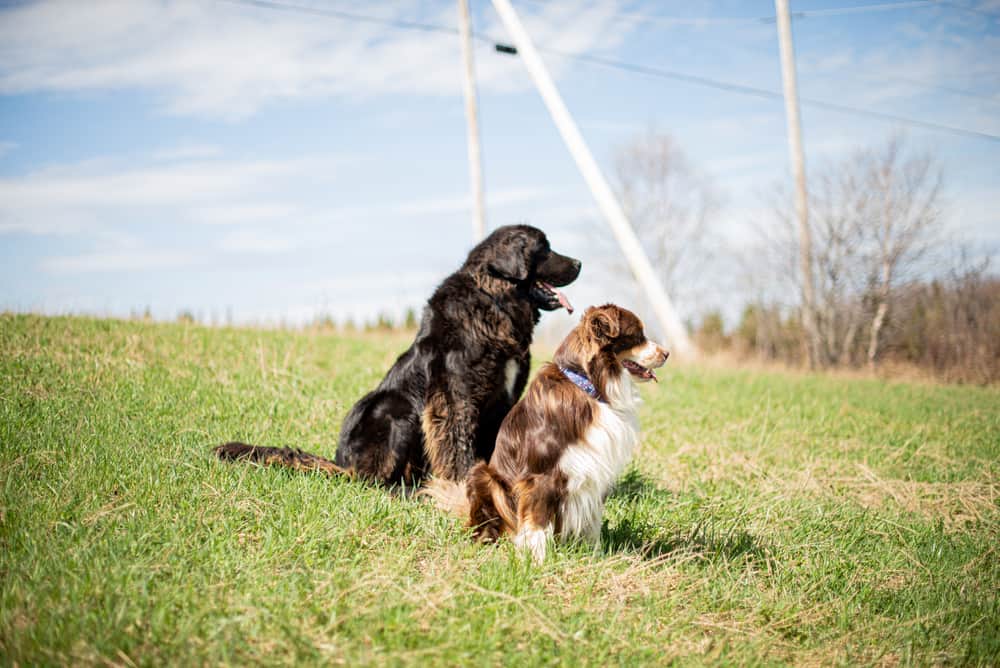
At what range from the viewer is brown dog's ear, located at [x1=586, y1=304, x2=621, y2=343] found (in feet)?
13.8

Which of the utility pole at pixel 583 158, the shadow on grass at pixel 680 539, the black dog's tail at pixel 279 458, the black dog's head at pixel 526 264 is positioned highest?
the utility pole at pixel 583 158

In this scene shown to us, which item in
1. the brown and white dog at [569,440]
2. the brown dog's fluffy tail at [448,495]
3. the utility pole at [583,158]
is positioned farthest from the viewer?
the utility pole at [583,158]

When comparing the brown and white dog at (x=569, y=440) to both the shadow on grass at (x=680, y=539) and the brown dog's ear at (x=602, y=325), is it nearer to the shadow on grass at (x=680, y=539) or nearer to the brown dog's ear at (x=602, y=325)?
the brown dog's ear at (x=602, y=325)

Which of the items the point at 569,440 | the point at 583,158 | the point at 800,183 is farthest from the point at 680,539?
the point at 800,183

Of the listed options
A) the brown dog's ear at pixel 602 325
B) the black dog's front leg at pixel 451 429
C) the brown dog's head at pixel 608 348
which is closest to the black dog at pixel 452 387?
the black dog's front leg at pixel 451 429

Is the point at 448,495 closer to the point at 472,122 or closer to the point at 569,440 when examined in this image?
the point at 569,440

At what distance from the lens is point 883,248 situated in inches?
719

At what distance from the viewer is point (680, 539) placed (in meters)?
5.11

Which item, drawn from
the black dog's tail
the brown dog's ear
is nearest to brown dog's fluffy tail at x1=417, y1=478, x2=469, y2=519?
the black dog's tail

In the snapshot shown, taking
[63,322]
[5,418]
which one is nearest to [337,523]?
[5,418]

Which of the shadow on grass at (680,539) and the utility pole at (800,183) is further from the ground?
the utility pole at (800,183)

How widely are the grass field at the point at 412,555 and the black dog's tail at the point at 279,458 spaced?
165mm

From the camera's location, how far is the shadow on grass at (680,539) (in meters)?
4.85

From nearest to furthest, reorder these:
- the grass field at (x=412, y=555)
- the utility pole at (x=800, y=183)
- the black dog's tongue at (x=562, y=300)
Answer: the grass field at (x=412, y=555) < the black dog's tongue at (x=562, y=300) < the utility pole at (x=800, y=183)
